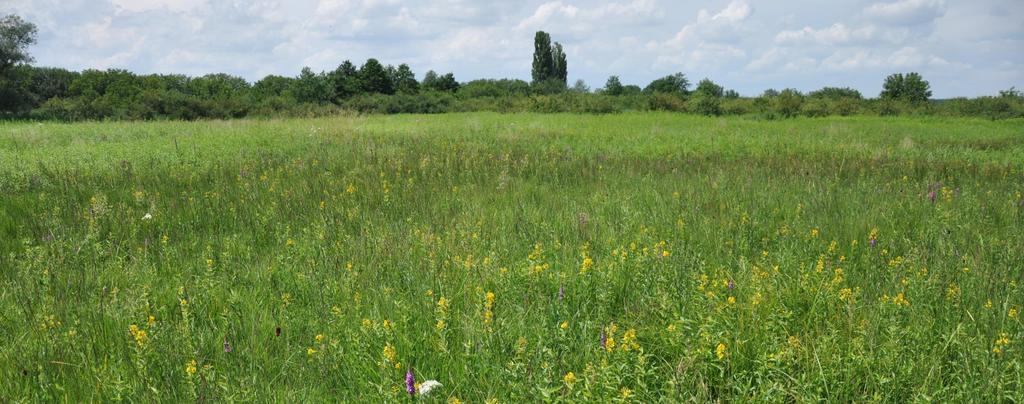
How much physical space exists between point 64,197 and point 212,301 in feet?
15.2

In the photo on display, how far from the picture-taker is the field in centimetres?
246

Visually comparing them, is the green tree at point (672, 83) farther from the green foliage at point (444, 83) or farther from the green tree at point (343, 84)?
the green tree at point (343, 84)

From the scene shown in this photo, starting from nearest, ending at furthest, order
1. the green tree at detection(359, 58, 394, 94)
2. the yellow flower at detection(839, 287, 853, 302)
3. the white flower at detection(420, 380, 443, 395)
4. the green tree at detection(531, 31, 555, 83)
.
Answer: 1. the white flower at detection(420, 380, 443, 395)
2. the yellow flower at detection(839, 287, 853, 302)
3. the green tree at detection(359, 58, 394, 94)
4. the green tree at detection(531, 31, 555, 83)

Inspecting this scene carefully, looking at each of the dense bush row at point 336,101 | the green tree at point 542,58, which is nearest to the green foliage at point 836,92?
the dense bush row at point 336,101

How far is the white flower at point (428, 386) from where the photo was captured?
2.32 metres

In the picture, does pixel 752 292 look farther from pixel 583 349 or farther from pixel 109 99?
pixel 109 99

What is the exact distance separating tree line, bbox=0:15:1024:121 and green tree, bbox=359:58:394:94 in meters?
0.11

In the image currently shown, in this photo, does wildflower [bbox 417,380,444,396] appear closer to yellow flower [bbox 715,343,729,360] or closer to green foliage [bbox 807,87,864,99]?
yellow flower [bbox 715,343,729,360]

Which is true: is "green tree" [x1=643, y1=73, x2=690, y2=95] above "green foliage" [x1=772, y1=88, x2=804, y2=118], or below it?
above

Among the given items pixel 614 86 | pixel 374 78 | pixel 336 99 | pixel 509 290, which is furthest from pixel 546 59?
pixel 509 290

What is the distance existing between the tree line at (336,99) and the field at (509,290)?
83.0 ft

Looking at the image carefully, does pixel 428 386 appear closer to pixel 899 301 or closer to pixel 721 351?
pixel 721 351

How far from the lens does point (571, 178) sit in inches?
330

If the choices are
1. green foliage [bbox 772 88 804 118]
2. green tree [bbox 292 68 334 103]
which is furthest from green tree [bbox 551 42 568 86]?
green foliage [bbox 772 88 804 118]
